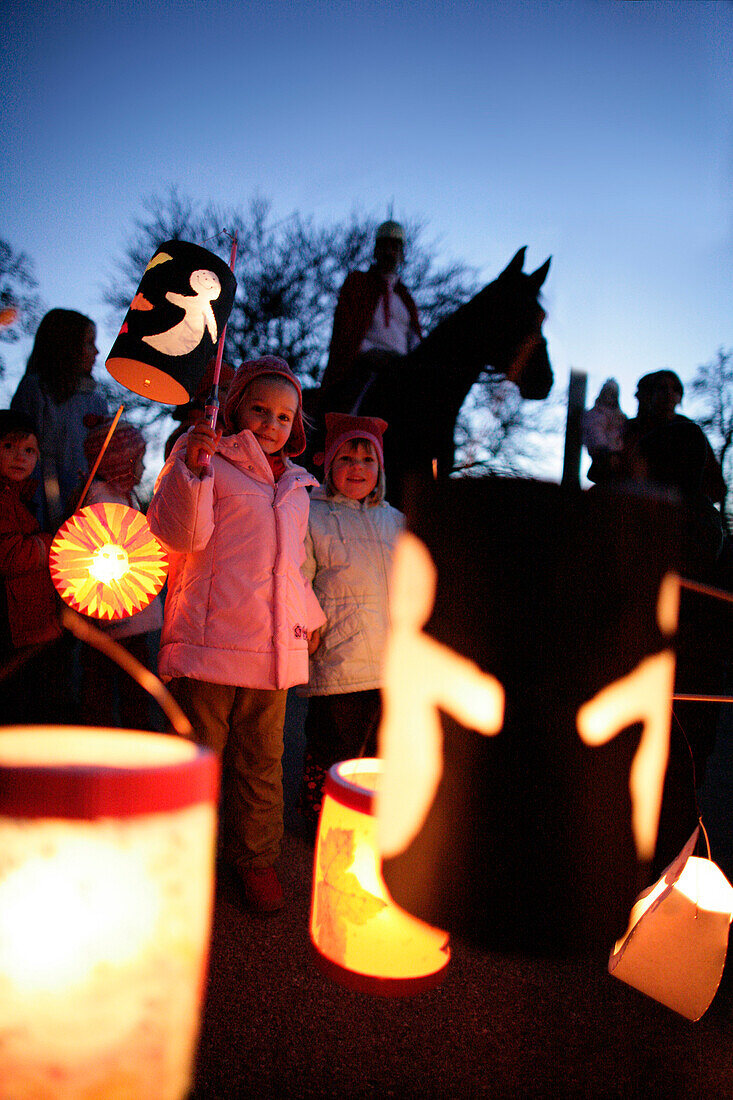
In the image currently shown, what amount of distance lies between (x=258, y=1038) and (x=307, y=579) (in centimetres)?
176

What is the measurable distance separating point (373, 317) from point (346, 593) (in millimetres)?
3411

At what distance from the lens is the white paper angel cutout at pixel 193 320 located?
1.83m

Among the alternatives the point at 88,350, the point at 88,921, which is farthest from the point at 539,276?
the point at 88,921

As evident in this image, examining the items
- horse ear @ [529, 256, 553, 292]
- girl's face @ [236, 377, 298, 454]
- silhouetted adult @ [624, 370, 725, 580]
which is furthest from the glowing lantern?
horse ear @ [529, 256, 553, 292]

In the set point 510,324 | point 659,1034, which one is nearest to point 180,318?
point 659,1034

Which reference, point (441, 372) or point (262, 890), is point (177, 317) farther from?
point (441, 372)

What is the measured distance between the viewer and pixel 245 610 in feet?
8.40

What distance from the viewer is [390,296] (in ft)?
19.8

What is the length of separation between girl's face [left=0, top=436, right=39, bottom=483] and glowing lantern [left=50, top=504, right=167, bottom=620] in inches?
65.1

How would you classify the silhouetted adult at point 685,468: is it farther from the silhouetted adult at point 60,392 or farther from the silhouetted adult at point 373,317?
the silhouetted adult at point 373,317

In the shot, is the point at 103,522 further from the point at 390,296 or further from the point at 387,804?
the point at 390,296

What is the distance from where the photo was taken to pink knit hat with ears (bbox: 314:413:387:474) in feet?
10.9

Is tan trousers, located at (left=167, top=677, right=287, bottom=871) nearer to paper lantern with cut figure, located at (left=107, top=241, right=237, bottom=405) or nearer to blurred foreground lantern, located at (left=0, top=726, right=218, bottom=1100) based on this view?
paper lantern with cut figure, located at (left=107, top=241, right=237, bottom=405)

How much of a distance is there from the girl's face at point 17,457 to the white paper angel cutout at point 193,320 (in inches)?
Answer: 84.6
